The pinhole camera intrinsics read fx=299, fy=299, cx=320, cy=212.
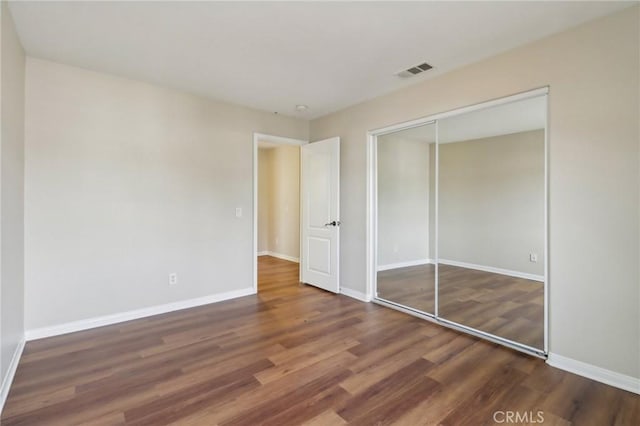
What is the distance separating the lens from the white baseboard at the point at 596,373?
1976 mm

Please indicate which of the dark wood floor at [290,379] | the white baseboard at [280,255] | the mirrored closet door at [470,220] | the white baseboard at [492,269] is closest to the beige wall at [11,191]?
the dark wood floor at [290,379]

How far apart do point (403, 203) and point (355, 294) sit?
1.95 metres

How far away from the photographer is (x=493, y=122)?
337 centimetres

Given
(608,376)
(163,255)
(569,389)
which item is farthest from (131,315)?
(608,376)

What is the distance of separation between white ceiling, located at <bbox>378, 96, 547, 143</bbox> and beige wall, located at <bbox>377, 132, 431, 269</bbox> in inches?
26.5

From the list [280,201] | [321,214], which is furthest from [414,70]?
[280,201]

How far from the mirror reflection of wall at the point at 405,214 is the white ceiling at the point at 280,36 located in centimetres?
147

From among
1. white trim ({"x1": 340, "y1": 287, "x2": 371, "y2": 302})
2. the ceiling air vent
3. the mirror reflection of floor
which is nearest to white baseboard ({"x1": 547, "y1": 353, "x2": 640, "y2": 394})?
the mirror reflection of floor

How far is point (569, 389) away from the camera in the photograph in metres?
2.00

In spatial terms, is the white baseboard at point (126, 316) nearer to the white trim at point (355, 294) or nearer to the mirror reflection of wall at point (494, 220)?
the white trim at point (355, 294)

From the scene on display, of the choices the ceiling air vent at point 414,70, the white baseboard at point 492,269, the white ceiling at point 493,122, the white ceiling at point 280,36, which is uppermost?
the ceiling air vent at point 414,70

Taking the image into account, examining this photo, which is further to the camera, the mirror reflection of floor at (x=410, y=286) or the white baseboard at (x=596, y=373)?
the mirror reflection of floor at (x=410, y=286)

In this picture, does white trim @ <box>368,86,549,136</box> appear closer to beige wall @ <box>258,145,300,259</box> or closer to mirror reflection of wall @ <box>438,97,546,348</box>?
mirror reflection of wall @ <box>438,97,546,348</box>

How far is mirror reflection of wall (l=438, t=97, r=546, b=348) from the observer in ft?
10.1
